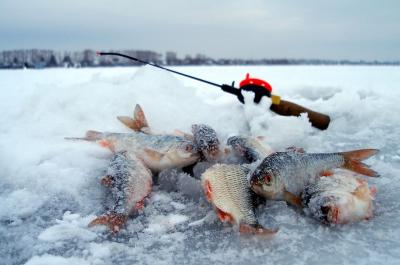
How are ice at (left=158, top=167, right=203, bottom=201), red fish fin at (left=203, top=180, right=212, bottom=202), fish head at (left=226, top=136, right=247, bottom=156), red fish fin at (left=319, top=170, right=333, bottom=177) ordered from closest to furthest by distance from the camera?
red fish fin at (left=203, top=180, right=212, bottom=202)
red fish fin at (left=319, top=170, right=333, bottom=177)
ice at (left=158, top=167, right=203, bottom=201)
fish head at (left=226, top=136, right=247, bottom=156)

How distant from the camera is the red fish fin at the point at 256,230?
2.18 m

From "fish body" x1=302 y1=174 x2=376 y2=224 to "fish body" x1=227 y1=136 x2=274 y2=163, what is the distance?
2.73ft

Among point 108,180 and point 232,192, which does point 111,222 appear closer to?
point 108,180

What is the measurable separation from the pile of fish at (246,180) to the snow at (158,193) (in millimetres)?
92

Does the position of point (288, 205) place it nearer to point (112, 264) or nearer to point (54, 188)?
point (112, 264)

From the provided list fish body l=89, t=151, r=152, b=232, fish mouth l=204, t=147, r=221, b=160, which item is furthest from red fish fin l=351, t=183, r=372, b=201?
fish body l=89, t=151, r=152, b=232

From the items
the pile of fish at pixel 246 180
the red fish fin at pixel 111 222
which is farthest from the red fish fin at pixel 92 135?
the red fish fin at pixel 111 222

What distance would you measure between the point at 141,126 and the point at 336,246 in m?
2.50

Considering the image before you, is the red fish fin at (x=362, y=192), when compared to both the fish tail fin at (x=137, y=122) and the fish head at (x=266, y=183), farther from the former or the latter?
the fish tail fin at (x=137, y=122)

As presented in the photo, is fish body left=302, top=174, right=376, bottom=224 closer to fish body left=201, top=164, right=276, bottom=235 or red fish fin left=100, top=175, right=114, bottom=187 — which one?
fish body left=201, top=164, right=276, bottom=235

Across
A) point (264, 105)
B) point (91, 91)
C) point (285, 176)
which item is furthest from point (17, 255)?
point (264, 105)

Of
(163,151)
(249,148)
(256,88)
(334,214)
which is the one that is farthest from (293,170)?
(256,88)

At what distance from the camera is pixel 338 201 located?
2303 mm

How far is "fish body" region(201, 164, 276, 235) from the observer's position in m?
2.27
